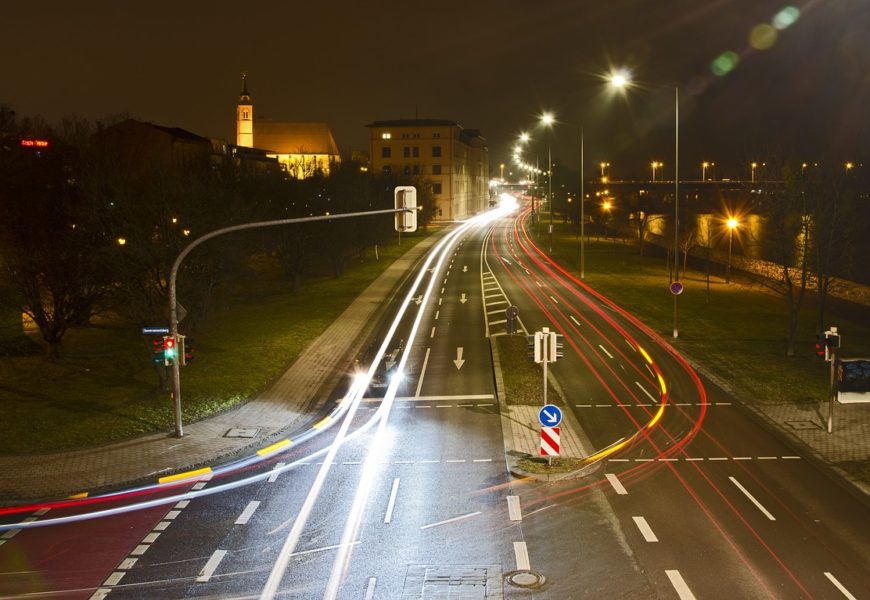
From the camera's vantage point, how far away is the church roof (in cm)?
15338

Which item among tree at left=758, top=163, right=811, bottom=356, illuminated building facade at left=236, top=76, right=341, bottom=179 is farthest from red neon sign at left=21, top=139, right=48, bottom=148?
illuminated building facade at left=236, top=76, right=341, bottom=179

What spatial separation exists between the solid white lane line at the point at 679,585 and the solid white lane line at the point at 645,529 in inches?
54.3

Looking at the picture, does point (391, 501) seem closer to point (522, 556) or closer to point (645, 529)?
point (522, 556)

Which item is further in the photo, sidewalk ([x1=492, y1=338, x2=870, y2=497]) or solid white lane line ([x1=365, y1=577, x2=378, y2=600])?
sidewalk ([x1=492, y1=338, x2=870, y2=497])

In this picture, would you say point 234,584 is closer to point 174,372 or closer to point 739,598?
point 739,598

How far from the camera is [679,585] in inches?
489

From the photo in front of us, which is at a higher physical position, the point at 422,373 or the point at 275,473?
the point at 422,373

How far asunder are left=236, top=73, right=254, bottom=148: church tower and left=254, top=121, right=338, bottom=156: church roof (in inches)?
78.9

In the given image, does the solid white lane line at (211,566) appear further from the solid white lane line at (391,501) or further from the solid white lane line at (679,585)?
the solid white lane line at (679,585)

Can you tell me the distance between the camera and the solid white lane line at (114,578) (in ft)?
42.0

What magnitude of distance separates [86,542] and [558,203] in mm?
122539

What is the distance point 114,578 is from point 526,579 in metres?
6.84

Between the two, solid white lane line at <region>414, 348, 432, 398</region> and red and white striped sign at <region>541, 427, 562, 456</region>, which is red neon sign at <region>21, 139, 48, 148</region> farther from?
red and white striped sign at <region>541, 427, 562, 456</region>

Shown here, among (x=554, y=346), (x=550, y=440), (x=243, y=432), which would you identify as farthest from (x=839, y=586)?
(x=243, y=432)
